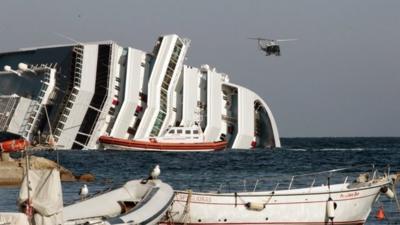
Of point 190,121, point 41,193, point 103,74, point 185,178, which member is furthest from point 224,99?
point 41,193

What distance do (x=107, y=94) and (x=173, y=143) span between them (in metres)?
10.8

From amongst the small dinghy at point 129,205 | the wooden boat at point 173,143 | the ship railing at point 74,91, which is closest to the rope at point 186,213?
the small dinghy at point 129,205

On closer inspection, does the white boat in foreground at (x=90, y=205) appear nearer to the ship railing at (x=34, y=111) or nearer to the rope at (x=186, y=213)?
the rope at (x=186, y=213)

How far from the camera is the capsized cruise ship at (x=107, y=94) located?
93.9m

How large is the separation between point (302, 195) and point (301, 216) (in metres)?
0.76

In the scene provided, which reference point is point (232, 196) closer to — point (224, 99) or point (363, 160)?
point (363, 160)

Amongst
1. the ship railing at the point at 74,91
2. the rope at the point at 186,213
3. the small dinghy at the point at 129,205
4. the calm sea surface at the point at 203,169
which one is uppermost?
the ship railing at the point at 74,91

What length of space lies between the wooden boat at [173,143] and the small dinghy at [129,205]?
6359 centimetres

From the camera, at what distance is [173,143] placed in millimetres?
102188

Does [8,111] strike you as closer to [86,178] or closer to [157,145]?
[157,145]

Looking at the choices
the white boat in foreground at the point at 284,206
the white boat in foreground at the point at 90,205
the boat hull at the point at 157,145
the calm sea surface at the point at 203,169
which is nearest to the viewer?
the white boat in foreground at the point at 90,205

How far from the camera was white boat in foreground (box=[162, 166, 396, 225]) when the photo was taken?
3541 centimetres

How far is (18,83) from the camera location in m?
100

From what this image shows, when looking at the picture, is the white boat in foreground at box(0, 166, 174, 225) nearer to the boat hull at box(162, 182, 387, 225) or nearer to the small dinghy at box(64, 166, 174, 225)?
the small dinghy at box(64, 166, 174, 225)
